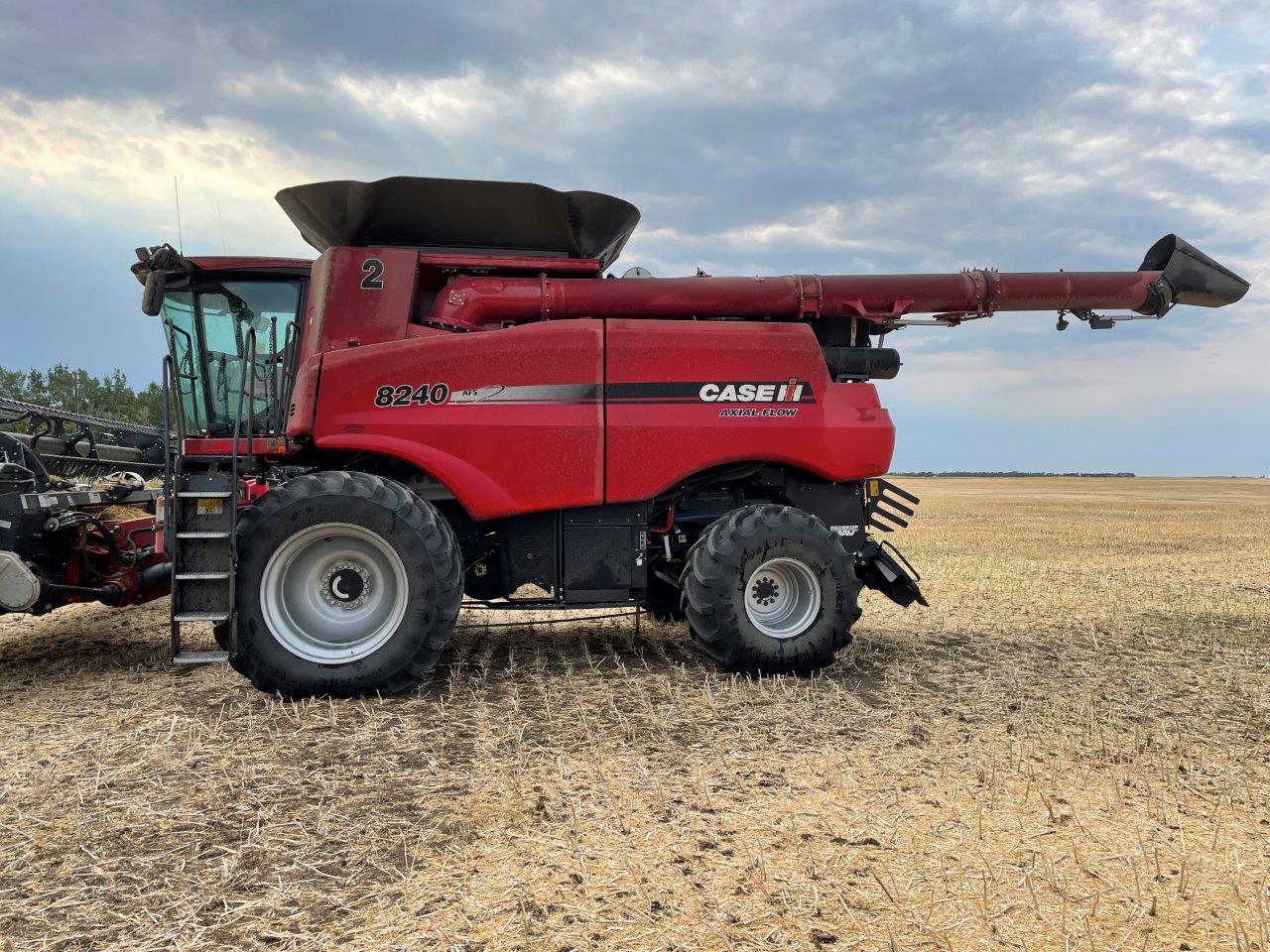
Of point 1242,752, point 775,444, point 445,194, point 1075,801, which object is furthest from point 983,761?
point 445,194

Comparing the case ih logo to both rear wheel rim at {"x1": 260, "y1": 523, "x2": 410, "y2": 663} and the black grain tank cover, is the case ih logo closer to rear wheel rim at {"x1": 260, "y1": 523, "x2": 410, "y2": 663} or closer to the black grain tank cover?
the black grain tank cover

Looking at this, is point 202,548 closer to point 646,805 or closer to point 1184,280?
point 646,805

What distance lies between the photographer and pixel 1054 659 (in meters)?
6.82

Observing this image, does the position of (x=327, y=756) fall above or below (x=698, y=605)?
below

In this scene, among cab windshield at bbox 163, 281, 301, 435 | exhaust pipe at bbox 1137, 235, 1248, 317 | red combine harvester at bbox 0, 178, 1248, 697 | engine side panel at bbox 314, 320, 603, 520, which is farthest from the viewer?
exhaust pipe at bbox 1137, 235, 1248, 317

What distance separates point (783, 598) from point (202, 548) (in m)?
3.73

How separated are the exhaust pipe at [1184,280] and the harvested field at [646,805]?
2.86m

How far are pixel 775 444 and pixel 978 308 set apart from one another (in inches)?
82.2

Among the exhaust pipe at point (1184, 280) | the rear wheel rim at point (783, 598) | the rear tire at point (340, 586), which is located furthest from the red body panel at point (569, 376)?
the exhaust pipe at point (1184, 280)

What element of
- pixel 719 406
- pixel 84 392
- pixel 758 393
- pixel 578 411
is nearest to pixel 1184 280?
pixel 758 393

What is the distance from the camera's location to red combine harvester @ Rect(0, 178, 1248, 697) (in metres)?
5.40

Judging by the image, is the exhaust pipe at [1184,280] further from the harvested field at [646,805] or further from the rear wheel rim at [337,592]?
the rear wheel rim at [337,592]

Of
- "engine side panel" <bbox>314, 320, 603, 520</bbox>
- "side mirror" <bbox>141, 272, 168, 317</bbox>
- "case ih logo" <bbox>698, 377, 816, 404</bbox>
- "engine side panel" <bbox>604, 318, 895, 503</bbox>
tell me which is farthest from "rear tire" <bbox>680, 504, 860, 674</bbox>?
"side mirror" <bbox>141, 272, 168, 317</bbox>

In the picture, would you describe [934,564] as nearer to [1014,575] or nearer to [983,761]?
[1014,575]
